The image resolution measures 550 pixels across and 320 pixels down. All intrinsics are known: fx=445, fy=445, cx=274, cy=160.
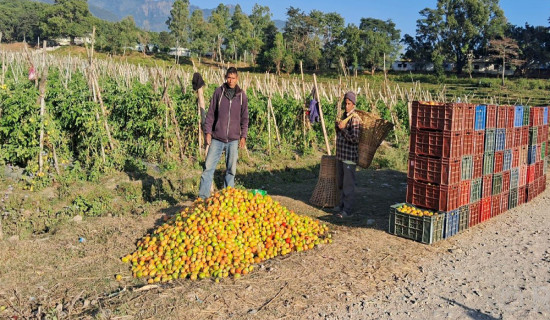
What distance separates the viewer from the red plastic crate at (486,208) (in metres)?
6.38

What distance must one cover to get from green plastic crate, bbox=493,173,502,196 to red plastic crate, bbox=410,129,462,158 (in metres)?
1.35

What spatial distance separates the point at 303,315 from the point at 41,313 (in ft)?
7.06

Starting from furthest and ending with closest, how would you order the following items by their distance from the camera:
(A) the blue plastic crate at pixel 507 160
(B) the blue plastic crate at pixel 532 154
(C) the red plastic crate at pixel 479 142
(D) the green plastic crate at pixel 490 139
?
(B) the blue plastic crate at pixel 532 154, (A) the blue plastic crate at pixel 507 160, (D) the green plastic crate at pixel 490 139, (C) the red plastic crate at pixel 479 142

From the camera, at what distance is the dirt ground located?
12.4ft

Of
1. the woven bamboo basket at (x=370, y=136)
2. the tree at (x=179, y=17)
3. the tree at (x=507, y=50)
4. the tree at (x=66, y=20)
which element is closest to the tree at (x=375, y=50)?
the tree at (x=507, y=50)

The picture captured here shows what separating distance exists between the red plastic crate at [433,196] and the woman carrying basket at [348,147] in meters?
0.98

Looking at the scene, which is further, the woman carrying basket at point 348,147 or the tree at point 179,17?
the tree at point 179,17

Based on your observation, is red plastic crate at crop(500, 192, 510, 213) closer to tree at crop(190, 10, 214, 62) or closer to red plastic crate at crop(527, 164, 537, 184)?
red plastic crate at crop(527, 164, 537, 184)

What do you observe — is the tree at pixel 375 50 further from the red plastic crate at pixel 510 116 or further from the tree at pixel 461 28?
the red plastic crate at pixel 510 116

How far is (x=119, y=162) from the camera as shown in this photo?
8484 millimetres

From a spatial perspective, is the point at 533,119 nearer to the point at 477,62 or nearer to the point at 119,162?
the point at 119,162

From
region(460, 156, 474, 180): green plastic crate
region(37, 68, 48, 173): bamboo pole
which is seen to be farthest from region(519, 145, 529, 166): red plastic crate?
region(37, 68, 48, 173): bamboo pole

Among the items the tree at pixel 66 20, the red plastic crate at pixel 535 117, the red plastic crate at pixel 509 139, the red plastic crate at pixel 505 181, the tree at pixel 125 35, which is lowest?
the red plastic crate at pixel 505 181

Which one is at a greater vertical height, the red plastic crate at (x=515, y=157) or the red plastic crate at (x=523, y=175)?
the red plastic crate at (x=515, y=157)
